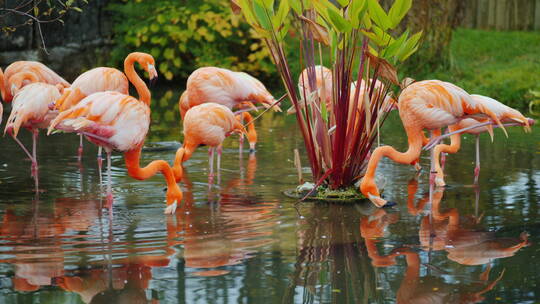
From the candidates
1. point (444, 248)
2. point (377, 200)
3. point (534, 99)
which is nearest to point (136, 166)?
point (377, 200)

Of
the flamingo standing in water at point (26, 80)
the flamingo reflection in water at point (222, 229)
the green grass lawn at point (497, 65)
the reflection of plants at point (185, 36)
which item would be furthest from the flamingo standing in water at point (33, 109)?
the reflection of plants at point (185, 36)

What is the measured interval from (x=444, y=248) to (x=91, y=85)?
3.72m

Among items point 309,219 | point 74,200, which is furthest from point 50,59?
point 309,219

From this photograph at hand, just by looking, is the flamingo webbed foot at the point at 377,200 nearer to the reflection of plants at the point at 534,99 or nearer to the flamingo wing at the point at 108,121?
the flamingo wing at the point at 108,121

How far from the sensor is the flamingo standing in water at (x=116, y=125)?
5676mm

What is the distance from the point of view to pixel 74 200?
6.09 meters

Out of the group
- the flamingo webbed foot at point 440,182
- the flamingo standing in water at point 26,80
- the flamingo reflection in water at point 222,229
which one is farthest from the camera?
the flamingo standing in water at point 26,80

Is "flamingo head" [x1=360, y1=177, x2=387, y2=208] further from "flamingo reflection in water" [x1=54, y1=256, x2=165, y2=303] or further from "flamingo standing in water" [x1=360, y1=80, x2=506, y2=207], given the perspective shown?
"flamingo reflection in water" [x1=54, y1=256, x2=165, y2=303]

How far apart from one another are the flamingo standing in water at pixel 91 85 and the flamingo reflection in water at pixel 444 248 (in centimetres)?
282

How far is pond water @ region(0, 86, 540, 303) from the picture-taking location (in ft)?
13.4

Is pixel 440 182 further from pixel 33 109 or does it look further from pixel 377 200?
pixel 33 109

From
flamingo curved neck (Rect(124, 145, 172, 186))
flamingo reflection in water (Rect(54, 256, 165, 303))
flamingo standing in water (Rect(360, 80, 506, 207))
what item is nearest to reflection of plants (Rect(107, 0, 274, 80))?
flamingo standing in water (Rect(360, 80, 506, 207))

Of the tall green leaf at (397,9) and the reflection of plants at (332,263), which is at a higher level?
the tall green leaf at (397,9)

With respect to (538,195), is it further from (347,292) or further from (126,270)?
(126,270)
